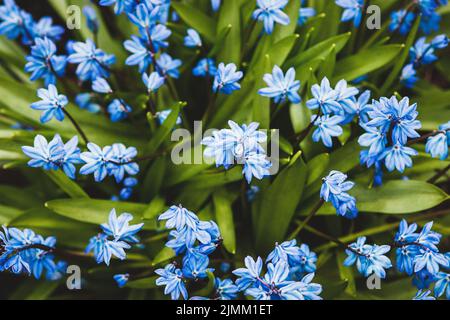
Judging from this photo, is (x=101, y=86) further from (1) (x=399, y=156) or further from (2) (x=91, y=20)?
(1) (x=399, y=156)

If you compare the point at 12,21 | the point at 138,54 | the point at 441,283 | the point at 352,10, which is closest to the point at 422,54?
the point at 352,10

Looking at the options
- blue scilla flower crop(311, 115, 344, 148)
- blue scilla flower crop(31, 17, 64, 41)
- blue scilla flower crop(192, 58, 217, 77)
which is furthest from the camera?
blue scilla flower crop(31, 17, 64, 41)

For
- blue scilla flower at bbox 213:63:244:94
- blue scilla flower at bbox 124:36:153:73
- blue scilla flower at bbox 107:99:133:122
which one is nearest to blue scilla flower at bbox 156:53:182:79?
blue scilla flower at bbox 124:36:153:73

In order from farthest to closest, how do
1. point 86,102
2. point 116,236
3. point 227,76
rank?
point 86,102
point 227,76
point 116,236

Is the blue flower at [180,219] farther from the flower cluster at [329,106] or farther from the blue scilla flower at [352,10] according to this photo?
the blue scilla flower at [352,10]

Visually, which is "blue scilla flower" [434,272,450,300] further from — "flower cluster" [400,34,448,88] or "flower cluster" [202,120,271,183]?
"flower cluster" [400,34,448,88]

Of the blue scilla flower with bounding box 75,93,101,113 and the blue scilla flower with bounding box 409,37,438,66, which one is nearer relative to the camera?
the blue scilla flower with bounding box 409,37,438,66

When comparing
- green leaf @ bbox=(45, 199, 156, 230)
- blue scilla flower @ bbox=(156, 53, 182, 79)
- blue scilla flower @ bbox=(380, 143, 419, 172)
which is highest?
blue scilla flower @ bbox=(156, 53, 182, 79)
